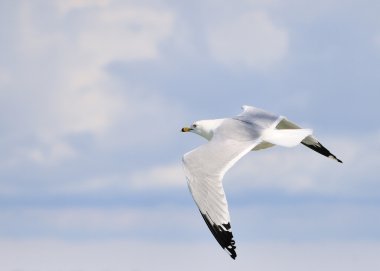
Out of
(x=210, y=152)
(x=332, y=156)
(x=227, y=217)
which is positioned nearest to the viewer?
(x=227, y=217)

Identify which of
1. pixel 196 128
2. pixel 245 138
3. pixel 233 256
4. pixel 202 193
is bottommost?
pixel 233 256

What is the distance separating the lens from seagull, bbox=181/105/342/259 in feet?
36.7

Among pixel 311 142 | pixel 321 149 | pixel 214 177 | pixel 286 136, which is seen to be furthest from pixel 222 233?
pixel 321 149

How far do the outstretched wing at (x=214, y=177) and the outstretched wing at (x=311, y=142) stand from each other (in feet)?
3.72

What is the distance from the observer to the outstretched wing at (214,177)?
36.6 ft

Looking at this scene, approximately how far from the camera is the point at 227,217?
11141 mm

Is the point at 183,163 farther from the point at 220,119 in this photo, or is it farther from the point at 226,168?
the point at 220,119

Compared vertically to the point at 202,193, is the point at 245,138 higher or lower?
higher

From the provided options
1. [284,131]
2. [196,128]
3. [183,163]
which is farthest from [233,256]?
[196,128]

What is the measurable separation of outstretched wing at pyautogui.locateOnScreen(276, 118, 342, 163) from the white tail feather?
57 centimetres

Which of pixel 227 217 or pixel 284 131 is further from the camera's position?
pixel 284 131

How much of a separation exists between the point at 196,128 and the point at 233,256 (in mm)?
3231

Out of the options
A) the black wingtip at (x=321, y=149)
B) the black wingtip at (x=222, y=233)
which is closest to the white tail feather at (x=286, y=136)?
the black wingtip at (x=321, y=149)

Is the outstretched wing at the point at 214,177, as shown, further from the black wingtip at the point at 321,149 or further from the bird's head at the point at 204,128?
the black wingtip at the point at 321,149
